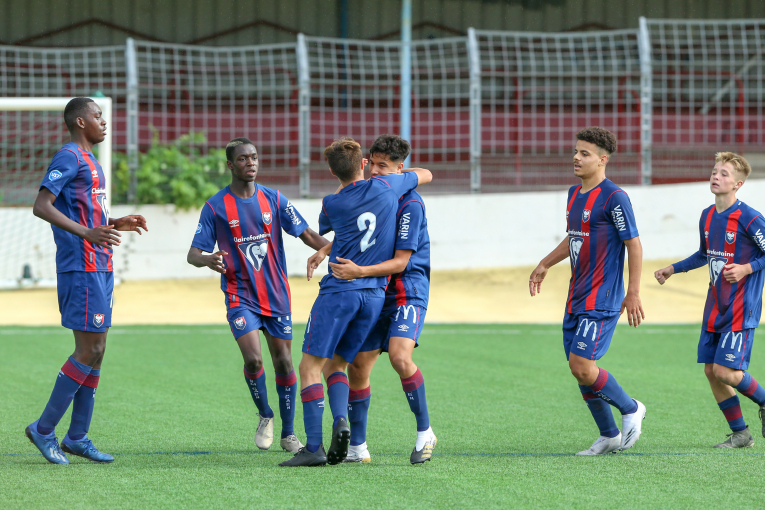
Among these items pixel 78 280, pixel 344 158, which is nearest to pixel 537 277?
pixel 344 158

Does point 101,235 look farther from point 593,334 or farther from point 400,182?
point 593,334

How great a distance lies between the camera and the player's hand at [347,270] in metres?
4.21

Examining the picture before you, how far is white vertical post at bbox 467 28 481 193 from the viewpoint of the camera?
1383 cm

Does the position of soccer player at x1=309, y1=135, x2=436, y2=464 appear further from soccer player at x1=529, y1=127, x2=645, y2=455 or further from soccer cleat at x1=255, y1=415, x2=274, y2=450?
soccer player at x1=529, y1=127, x2=645, y2=455

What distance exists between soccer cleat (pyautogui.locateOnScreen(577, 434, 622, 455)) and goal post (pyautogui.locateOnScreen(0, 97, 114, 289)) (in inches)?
317

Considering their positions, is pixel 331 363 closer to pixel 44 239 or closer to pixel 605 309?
pixel 605 309

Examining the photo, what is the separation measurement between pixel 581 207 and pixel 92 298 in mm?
2615

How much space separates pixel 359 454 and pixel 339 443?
42 cm

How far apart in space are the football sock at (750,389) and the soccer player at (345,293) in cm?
216

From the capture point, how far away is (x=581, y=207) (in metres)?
4.66

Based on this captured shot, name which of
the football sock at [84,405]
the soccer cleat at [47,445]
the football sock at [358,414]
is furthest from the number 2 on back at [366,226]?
the soccer cleat at [47,445]

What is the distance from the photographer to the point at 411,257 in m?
4.53

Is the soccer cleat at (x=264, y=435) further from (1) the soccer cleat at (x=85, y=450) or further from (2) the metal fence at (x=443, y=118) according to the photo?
(2) the metal fence at (x=443, y=118)

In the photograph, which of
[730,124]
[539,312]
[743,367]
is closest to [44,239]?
[539,312]
